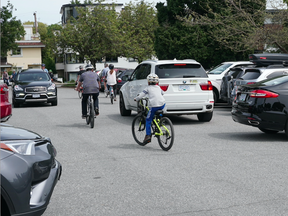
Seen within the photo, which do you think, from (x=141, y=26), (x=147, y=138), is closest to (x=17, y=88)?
(x=147, y=138)

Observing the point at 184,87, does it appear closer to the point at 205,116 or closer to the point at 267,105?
the point at 205,116

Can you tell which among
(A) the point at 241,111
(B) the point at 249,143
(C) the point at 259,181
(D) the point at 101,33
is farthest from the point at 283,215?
(D) the point at 101,33

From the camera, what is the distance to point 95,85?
43.5ft

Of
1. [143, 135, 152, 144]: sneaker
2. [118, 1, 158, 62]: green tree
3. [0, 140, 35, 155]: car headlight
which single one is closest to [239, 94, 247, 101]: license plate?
[143, 135, 152, 144]: sneaker

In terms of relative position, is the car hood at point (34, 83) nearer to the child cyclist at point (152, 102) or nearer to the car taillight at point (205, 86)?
the car taillight at point (205, 86)

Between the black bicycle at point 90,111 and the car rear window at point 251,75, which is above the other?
the car rear window at point 251,75

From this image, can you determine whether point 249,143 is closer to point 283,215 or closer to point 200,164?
point 200,164

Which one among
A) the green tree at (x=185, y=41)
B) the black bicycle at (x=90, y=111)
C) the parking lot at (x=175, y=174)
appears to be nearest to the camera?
the parking lot at (x=175, y=174)

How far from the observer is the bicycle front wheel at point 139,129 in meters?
9.82

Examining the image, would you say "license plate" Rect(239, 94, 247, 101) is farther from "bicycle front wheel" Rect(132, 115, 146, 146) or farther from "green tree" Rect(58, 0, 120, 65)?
"green tree" Rect(58, 0, 120, 65)

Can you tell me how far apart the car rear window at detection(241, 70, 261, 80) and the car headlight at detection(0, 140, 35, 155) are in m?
11.7

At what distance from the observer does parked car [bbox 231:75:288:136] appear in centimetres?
1018

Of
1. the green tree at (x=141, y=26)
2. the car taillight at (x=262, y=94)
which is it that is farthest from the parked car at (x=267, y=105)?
the green tree at (x=141, y=26)

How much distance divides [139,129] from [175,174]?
9.75ft
